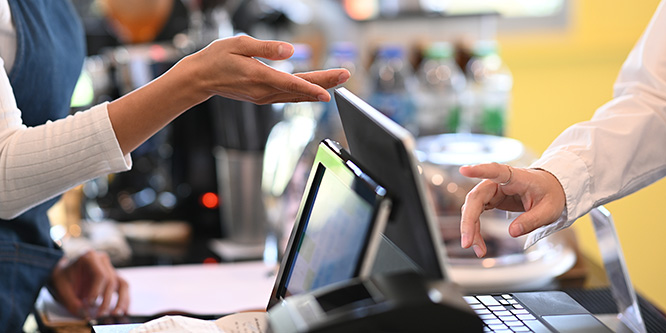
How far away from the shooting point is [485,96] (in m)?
2.31

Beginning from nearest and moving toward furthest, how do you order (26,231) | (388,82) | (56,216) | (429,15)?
(26,231) → (56,216) → (388,82) → (429,15)

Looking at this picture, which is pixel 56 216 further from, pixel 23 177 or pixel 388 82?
pixel 388 82

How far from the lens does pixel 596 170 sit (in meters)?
0.97

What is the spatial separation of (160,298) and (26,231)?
0.96 ft

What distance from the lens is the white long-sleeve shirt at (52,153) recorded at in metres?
0.81

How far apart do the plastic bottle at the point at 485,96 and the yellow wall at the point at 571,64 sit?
1.37m

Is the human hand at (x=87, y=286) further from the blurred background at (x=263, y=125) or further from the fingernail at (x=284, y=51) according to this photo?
the fingernail at (x=284, y=51)

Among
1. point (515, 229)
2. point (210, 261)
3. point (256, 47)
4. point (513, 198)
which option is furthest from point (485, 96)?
point (256, 47)

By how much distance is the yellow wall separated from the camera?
3.64 metres

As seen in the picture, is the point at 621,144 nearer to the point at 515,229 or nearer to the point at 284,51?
the point at 515,229

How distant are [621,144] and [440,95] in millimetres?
1307

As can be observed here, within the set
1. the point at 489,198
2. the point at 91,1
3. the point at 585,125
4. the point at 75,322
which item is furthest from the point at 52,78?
the point at 91,1

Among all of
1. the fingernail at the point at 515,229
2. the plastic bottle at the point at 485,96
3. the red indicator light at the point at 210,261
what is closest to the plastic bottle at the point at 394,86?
the plastic bottle at the point at 485,96

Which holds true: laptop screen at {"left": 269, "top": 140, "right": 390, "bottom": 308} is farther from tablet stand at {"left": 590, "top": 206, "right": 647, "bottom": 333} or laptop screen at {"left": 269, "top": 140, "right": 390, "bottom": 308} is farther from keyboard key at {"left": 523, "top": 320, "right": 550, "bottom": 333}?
tablet stand at {"left": 590, "top": 206, "right": 647, "bottom": 333}
